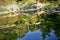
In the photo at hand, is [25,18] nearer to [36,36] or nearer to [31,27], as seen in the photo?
[31,27]

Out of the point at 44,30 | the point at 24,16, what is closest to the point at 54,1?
the point at 24,16

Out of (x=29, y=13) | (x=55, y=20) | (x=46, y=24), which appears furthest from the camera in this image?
(x=29, y=13)

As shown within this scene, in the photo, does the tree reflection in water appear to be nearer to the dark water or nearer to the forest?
the forest

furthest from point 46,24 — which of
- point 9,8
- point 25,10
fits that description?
point 9,8

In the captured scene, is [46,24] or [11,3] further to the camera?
[11,3]

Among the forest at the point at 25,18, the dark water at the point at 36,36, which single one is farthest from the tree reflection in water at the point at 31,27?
the dark water at the point at 36,36

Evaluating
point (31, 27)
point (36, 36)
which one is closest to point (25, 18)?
point (31, 27)

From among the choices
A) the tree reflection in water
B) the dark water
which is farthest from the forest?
the dark water

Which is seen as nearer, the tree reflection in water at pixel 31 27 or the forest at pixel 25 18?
the tree reflection in water at pixel 31 27

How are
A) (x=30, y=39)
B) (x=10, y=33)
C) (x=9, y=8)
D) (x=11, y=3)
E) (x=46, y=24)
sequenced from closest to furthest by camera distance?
(x=30, y=39) → (x=10, y=33) → (x=46, y=24) → (x=9, y=8) → (x=11, y=3)

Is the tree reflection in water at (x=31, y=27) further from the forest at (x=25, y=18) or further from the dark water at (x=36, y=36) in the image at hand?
the dark water at (x=36, y=36)

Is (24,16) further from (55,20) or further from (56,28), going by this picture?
(56,28)
